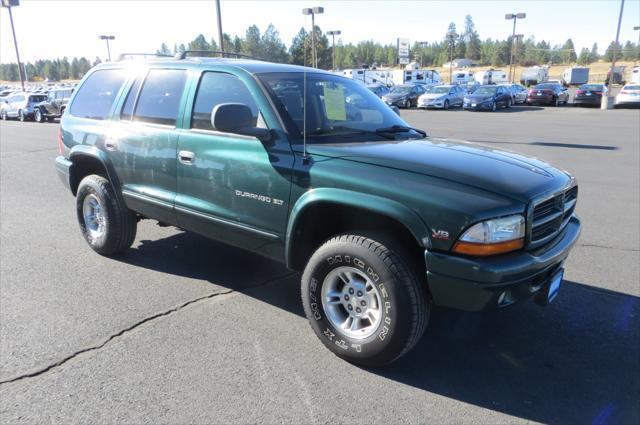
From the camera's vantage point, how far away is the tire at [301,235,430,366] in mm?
2898

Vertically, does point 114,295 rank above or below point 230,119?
below

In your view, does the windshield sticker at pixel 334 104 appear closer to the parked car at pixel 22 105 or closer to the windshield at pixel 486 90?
the parked car at pixel 22 105

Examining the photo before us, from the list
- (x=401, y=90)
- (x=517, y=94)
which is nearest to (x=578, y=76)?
(x=517, y=94)

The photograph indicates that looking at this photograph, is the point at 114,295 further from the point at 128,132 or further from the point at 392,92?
the point at 392,92

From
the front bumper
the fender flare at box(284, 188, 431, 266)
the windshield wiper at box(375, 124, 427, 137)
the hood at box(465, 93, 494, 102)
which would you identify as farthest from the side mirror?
the hood at box(465, 93, 494, 102)

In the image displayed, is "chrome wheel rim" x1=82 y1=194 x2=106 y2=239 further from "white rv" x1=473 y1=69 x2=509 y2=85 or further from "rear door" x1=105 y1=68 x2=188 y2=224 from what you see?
"white rv" x1=473 y1=69 x2=509 y2=85

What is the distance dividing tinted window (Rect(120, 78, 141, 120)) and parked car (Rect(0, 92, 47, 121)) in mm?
26801

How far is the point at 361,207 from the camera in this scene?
2.98 meters

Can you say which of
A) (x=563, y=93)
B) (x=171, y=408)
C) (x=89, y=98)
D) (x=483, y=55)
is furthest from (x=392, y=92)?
(x=483, y=55)

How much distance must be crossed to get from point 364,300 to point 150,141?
2313 mm

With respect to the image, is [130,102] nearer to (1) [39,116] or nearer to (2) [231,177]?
(2) [231,177]

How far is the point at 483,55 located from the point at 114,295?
15498cm

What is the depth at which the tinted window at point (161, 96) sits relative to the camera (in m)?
4.15

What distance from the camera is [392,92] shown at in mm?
34344
